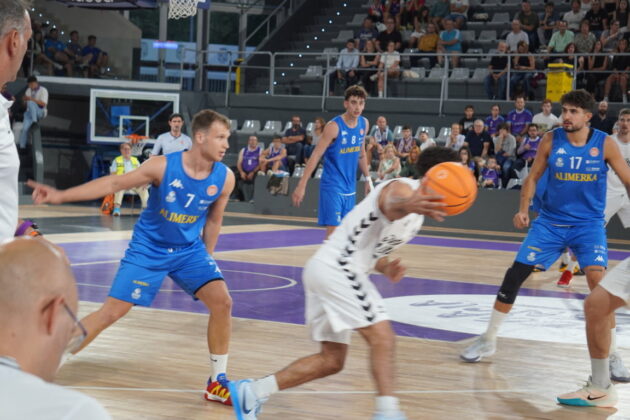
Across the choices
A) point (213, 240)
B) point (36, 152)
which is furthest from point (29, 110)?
point (213, 240)

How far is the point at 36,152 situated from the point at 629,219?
14255 mm

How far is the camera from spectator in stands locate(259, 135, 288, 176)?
19.8m

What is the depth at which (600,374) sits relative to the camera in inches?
214

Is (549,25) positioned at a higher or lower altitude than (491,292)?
higher

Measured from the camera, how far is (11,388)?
1.47 metres

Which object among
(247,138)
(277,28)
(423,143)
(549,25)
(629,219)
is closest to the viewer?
(629,219)

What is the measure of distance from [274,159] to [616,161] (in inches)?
540

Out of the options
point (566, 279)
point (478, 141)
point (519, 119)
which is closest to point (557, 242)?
point (566, 279)

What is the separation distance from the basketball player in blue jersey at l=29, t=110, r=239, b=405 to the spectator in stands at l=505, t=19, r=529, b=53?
15974 mm

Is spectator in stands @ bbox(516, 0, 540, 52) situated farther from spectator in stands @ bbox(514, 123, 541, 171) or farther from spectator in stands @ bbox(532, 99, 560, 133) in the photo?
spectator in stands @ bbox(514, 123, 541, 171)

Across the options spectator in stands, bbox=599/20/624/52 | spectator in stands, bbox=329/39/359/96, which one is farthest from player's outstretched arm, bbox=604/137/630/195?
spectator in stands, bbox=329/39/359/96

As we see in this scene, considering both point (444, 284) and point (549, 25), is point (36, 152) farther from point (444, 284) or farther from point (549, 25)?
point (444, 284)

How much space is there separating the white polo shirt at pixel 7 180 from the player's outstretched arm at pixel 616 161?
14.3 ft

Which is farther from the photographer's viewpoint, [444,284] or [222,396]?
[444,284]
